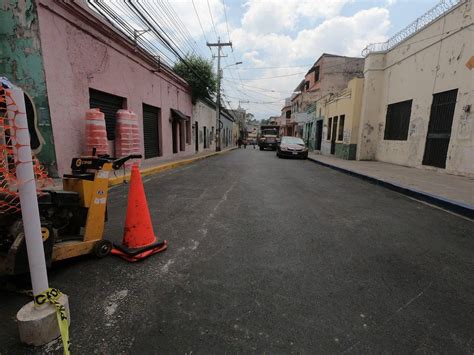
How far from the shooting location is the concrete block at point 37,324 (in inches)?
59.6

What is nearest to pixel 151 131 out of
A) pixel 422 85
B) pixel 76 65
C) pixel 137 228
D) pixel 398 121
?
pixel 76 65

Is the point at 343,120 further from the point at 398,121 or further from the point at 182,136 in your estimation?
the point at 182,136

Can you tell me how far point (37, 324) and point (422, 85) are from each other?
41.8 feet

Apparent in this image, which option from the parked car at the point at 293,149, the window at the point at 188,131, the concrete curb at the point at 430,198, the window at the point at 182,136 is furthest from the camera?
the window at the point at 188,131

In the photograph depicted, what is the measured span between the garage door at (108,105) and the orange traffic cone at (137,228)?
6365 millimetres

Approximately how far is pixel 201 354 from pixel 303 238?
2.10 meters

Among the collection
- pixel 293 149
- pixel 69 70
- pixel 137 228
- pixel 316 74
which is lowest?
pixel 137 228

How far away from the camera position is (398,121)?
11.5m

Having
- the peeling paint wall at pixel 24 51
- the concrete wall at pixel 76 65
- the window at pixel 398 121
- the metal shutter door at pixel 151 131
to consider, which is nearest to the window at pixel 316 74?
the window at pixel 398 121

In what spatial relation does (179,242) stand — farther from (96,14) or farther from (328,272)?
(96,14)

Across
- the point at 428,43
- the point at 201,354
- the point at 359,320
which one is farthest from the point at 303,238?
the point at 428,43

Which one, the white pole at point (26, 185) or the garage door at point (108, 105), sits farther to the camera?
the garage door at point (108, 105)

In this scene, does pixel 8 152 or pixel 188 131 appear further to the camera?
pixel 188 131

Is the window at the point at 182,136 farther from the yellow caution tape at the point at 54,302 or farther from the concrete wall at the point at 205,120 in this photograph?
the yellow caution tape at the point at 54,302
